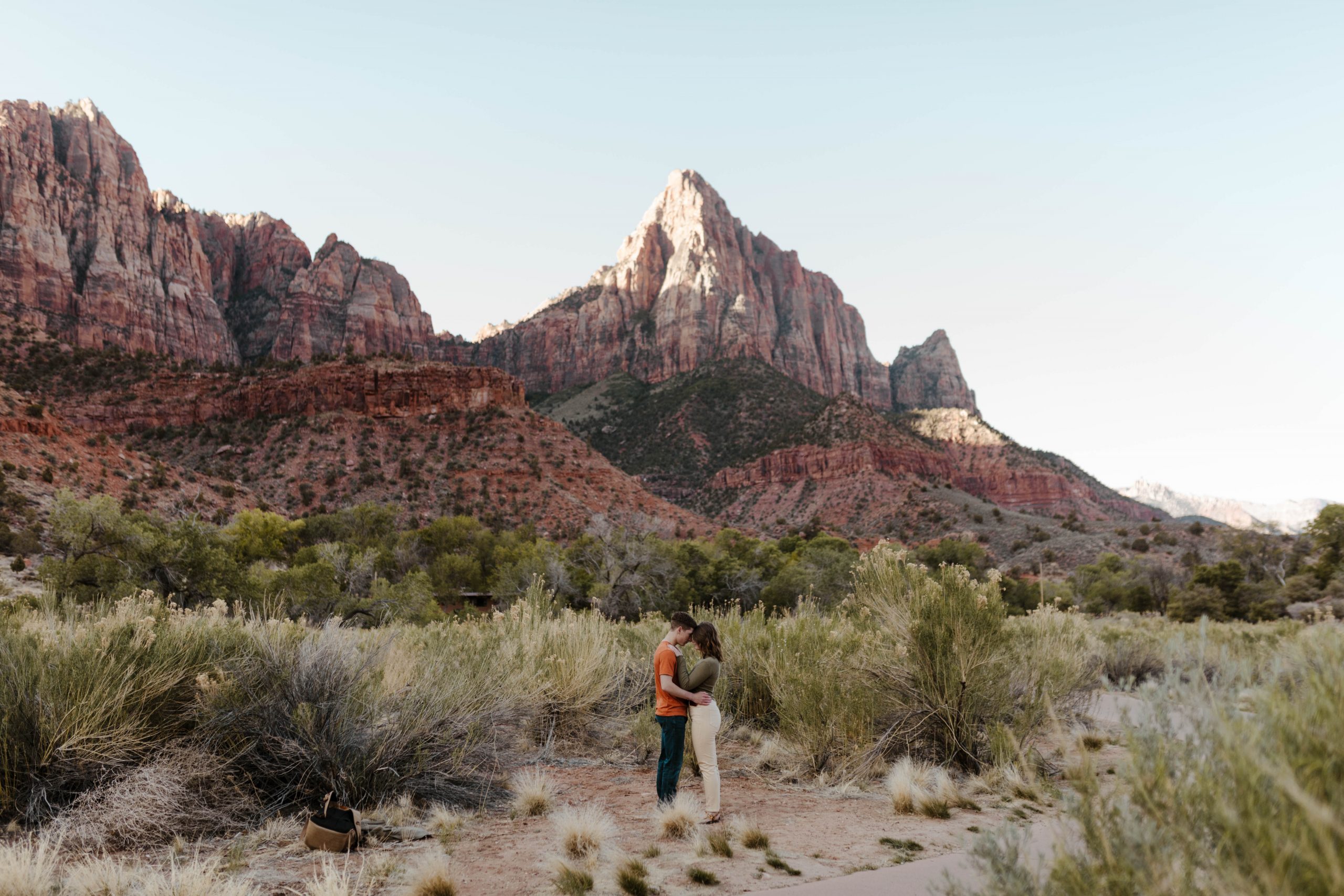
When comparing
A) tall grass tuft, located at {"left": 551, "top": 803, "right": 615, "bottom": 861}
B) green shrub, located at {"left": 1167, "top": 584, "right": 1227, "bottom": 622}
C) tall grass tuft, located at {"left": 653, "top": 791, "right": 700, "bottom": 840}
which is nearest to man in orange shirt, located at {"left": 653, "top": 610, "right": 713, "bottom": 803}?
tall grass tuft, located at {"left": 653, "top": 791, "right": 700, "bottom": 840}

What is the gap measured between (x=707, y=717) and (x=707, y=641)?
0.63 meters

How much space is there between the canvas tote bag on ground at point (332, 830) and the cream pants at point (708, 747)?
2509mm

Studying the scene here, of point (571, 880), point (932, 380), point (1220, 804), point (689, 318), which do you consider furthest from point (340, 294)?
point (1220, 804)

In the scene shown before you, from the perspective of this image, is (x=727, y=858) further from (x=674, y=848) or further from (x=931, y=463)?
(x=931, y=463)

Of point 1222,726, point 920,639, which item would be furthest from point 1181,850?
point 920,639

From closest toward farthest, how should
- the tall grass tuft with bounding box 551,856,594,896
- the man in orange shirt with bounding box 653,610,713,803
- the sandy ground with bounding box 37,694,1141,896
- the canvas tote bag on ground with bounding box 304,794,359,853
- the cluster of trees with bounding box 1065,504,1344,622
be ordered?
the tall grass tuft with bounding box 551,856,594,896 < the sandy ground with bounding box 37,694,1141,896 < the canvas tote bag on ground with bounding box 304,794,359,853 < the man in orange shirt with bounding box 653,610,713,803 < the cluster of trees with bounding box 1065,504,1344,622

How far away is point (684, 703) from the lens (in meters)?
6.04

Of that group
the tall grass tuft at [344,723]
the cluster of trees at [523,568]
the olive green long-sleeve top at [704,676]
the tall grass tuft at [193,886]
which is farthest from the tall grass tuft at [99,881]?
the cluster of trees at [523,568]

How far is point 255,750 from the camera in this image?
5.59m

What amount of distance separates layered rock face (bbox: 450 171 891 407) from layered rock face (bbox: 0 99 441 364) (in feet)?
76.4

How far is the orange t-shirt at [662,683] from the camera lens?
19.6 ft

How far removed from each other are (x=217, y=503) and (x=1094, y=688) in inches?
1663

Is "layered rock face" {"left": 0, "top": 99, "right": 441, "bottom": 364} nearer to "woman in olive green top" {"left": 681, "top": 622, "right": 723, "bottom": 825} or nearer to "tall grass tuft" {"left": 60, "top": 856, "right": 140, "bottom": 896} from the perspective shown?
"woman in olive green top" {"left": 681, "top": 622, "right": 723, "bottom": 825}

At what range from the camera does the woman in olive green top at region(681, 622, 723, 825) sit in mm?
5582
